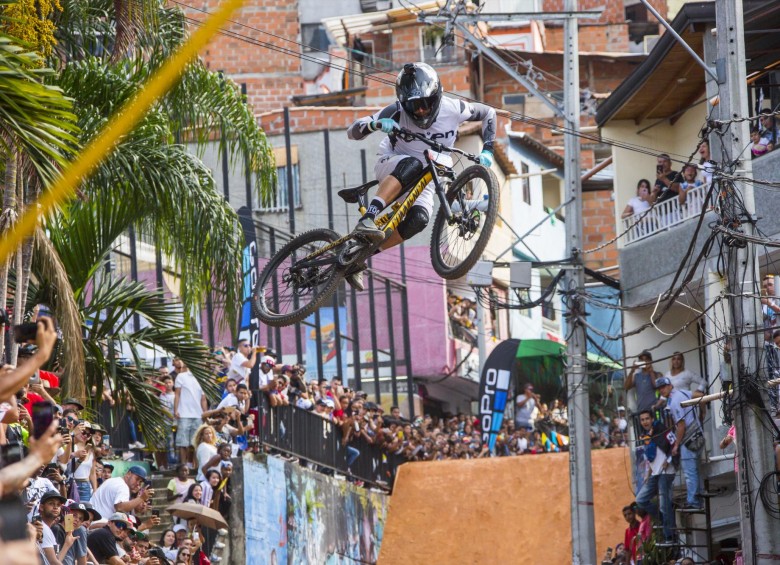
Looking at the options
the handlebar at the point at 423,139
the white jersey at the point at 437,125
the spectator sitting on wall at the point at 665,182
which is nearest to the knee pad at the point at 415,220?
the white jersey at the point at 437,125

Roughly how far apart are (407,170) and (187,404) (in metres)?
7.02

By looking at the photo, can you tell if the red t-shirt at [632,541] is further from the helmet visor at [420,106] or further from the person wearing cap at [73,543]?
the helmet visor at [420,106]

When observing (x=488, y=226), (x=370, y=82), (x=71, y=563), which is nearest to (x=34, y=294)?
(x=71, y=563)

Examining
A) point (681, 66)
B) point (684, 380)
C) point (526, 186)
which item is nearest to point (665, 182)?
point (681, 66)

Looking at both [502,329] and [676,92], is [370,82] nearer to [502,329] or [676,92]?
[502,329]

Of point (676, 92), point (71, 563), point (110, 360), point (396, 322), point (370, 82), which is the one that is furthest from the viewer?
point (370, 82)

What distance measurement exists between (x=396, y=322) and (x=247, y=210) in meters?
15.1

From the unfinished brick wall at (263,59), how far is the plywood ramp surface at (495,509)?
25.5 m

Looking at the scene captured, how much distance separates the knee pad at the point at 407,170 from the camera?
45.1 ft

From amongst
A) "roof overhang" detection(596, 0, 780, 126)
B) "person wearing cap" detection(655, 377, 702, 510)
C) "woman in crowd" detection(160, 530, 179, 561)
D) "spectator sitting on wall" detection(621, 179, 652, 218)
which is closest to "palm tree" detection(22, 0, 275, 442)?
"woman in crowd" detection(160, 530, 179, 561)

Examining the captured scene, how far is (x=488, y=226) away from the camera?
1358cm

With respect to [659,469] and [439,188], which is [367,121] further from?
[659,469]

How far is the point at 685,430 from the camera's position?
21.0m

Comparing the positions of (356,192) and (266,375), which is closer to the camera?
(356,192)
